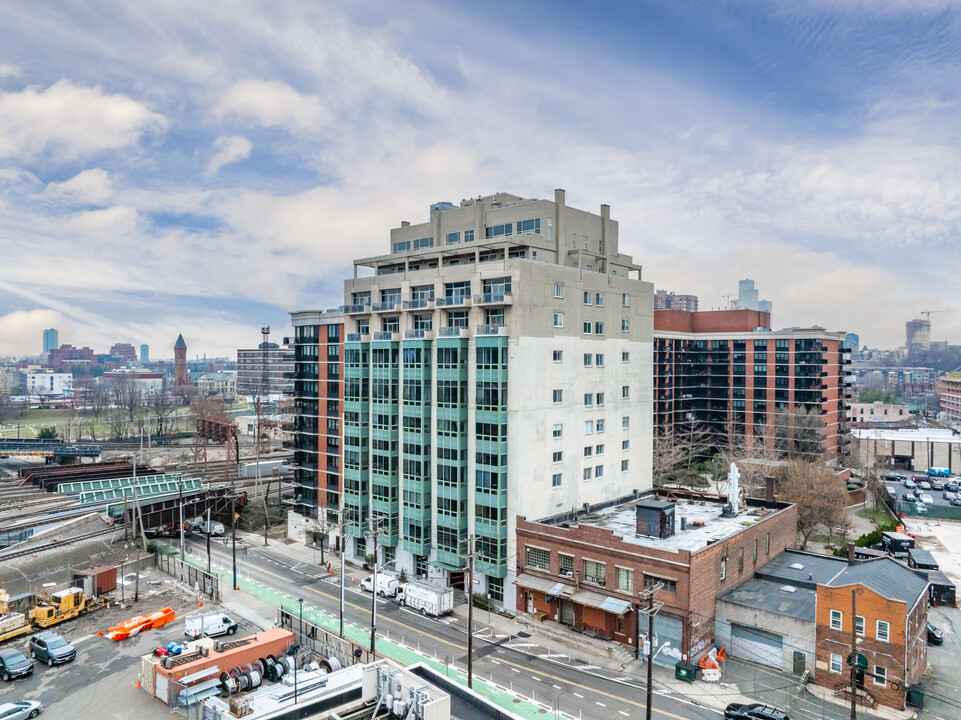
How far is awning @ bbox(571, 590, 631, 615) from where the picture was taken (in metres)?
48.7

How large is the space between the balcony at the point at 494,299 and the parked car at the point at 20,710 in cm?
4436

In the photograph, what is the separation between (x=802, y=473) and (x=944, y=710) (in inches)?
1790

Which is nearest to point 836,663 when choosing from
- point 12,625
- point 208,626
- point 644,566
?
point 644,566

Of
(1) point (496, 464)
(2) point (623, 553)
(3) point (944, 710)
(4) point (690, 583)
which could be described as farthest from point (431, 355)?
(3) point (944, 710)

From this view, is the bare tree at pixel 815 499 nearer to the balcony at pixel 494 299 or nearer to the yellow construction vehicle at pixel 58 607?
the balcony at pixel 494 299

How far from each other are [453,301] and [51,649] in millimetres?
43665

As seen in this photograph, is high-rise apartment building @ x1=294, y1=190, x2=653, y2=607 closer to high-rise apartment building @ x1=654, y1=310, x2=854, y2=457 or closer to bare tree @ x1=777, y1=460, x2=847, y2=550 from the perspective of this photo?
bare tree @ x1=777, y1=460, x2=847, y2=550

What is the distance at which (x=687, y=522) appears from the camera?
58.7 meters

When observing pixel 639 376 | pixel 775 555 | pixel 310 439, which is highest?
pixel 639 376

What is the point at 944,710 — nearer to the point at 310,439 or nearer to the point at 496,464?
the point at 496,464

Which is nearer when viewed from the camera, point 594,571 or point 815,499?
point 594,571

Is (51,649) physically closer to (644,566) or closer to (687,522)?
(644,566)

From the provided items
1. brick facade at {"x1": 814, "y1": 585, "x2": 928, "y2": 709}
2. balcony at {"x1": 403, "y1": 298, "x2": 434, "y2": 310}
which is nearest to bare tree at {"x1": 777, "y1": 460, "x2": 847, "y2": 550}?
brick facade at {"x1": 814, "y1": 585, "x2": 928, "y2": 709}

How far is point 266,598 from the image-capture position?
61531 mm
